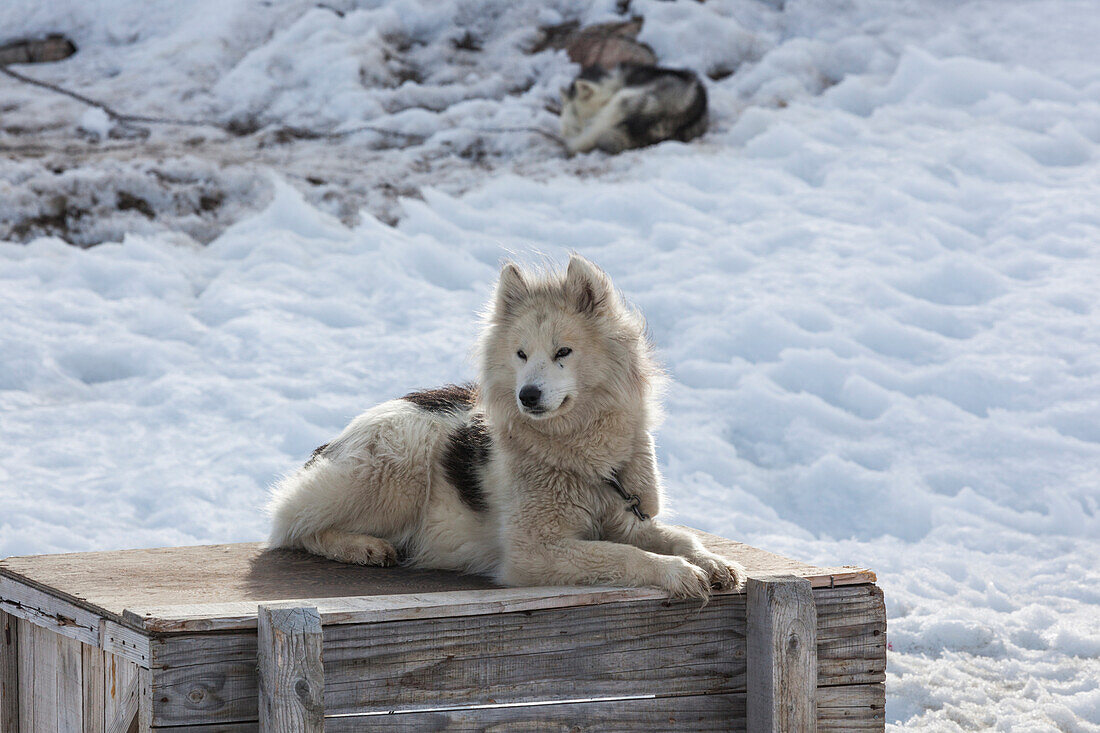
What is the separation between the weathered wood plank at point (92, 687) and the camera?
312cm

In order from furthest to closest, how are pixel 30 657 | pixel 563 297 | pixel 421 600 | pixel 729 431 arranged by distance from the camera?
pixel 729 431 < pixel 30 657 < pixel 563 297 < pixel 421 600

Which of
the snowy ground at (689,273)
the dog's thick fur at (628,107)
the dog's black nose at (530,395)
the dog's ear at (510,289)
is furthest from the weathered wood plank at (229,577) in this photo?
the dog's thick fur at (628,107)

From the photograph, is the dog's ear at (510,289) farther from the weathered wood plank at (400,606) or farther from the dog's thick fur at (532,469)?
the weathered wood plank at (400,606)

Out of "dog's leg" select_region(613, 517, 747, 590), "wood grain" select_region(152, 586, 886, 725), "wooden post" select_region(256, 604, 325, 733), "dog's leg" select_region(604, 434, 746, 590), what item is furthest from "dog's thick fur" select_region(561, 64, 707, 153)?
"wooden post" select_region(256, 604, 325, 733)

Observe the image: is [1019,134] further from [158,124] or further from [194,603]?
[194,603]

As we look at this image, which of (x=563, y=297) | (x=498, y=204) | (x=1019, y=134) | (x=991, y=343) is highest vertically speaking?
(x=1019, y=134)

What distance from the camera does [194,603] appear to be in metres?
2.86

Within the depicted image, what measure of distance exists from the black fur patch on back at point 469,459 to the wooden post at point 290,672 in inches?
41.2

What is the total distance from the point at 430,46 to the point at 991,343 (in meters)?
6.37

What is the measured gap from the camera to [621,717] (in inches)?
115

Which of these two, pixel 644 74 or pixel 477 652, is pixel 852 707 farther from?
pixel 644 74

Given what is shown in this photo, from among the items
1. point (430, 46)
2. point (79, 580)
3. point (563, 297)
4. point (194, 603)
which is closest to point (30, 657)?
point (79, 580)

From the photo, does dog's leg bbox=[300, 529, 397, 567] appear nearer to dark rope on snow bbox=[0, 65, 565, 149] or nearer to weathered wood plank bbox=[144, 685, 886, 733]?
weathered wood plank bbox=[144, 685, 886, 733]

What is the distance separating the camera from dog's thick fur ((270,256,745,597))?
3.07 metres
